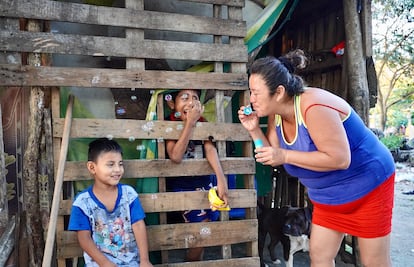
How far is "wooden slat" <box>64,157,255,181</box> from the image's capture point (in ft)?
7.75

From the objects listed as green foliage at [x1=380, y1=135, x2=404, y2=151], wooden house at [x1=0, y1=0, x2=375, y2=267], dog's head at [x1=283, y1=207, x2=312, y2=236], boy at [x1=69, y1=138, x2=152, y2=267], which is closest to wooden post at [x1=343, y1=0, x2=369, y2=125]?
dog's head at [x1=283, y1=207, x2=312, y2=236]

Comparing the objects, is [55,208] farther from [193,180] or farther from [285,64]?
[285,64]

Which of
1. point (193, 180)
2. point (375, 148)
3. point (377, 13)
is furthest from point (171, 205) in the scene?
point (377, 13)

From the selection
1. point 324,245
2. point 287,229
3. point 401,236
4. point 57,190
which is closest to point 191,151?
point 57,190

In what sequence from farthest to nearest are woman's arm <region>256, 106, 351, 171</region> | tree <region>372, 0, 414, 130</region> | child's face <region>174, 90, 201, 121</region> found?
tree <region>372, 0, 414, 130</region> → child's face <region>174, 90, 201, 121</region> → woman's arm <region>256, 106, 351, 171</region>

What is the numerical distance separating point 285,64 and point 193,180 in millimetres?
1263

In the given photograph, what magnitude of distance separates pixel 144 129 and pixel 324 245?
53.8 inches

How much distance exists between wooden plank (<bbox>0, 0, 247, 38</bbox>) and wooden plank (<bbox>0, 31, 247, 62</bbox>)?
10cm

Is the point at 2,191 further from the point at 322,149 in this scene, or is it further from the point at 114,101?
the point at 322,149

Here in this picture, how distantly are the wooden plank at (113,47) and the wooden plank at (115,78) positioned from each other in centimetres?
12

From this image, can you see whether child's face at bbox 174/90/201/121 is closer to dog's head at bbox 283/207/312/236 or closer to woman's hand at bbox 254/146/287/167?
woman's hand at bbox 254/146/287/167

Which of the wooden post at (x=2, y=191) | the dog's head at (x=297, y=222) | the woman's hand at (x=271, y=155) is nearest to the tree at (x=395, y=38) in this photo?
the dog's head at (x=297, y=222)

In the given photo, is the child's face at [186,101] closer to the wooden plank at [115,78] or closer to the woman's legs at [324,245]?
the wooden plank at [115,78]

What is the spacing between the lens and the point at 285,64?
6.09 feet
